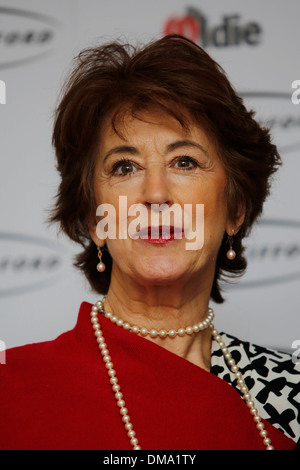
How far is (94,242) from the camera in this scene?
2.08m

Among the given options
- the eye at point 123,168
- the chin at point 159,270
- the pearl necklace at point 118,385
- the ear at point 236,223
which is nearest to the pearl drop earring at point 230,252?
the ear at point 236,223

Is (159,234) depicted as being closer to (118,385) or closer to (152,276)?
(152,276)

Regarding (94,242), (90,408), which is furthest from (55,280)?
(90,408)

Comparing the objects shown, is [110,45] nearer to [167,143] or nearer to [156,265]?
[167,143]

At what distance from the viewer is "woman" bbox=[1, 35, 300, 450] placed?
1729 mm

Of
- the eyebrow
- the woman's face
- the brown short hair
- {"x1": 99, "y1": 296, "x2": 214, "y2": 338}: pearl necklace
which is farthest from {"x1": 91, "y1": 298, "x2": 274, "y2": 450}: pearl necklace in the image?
the eyebrow

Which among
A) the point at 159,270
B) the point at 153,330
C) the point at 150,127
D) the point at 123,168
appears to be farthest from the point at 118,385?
the point at 150,127

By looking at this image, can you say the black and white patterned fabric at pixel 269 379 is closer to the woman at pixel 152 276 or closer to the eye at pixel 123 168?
the woman at pixel 152 276

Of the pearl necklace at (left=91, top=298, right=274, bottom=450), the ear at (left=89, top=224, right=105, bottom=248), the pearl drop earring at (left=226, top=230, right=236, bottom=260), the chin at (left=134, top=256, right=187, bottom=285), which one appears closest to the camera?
the pearl necklace at (left=91, top=298, right=274, bottom=450)

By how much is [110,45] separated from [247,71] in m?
0.84

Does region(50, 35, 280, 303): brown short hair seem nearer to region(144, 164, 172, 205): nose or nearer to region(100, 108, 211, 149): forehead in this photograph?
region(100, 108, 211, 149): forehead

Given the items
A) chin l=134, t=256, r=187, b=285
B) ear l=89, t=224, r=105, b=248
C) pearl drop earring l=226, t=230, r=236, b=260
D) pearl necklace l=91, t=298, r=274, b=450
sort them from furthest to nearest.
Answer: pearl drop earring l=226, t=230, r=236, b=260 → ear l=89, t=224, r=105, b=248 → chin l=134, t=256, r=187, b=285 → pearl necklace l=91, t=298, r=274, b=450

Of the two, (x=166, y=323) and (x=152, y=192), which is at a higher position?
(x=152, y=192)

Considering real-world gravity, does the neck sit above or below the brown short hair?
below
